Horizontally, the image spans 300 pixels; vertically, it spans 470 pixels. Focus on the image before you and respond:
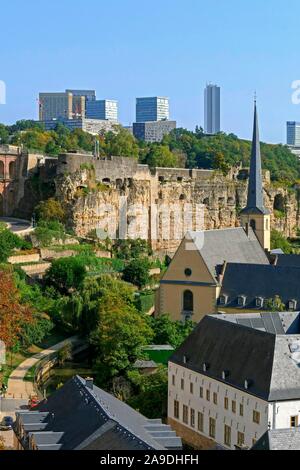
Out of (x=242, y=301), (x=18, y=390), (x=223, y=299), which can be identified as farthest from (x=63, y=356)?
(x=242, y=301)

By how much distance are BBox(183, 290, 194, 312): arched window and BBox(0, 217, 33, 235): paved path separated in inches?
707

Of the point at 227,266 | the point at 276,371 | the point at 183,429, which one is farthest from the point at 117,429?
the point at 227,266

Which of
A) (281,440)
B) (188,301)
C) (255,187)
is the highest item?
(255,187)

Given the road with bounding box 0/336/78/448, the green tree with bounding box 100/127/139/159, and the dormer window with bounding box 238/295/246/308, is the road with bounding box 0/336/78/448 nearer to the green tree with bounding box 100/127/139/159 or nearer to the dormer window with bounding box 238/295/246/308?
the dormer window with bounding box 238/295/246/308

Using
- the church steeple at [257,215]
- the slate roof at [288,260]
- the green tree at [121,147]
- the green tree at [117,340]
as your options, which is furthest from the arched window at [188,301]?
the green tree at [121,147]

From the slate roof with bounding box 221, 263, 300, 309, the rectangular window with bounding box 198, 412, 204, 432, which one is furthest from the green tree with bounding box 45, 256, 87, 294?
the rectangular window with bounding box 198, 412, 204, 432

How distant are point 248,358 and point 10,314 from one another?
50.8 ft

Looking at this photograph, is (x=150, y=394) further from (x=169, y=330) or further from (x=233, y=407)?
(x=169, y=330)

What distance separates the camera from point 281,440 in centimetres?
2019

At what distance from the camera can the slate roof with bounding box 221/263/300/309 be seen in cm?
4634

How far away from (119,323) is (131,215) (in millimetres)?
35065

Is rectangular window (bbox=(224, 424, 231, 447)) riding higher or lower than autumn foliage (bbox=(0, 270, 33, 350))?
lower

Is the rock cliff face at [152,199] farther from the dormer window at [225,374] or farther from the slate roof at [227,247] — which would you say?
the dormer window at [225,374]

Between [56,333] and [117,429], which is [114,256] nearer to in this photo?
[56,333]
